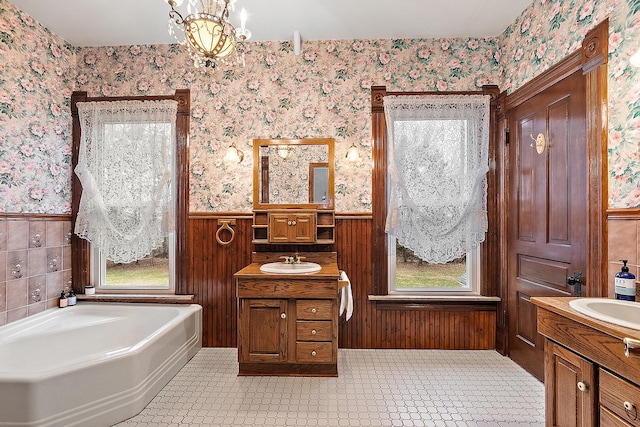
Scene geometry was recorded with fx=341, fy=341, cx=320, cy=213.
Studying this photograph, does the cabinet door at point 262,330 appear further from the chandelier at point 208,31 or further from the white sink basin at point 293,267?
the chandelier at point 208,31

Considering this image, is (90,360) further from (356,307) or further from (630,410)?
(630,410)

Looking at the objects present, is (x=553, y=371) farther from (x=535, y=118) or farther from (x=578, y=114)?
(x=535, y=118)

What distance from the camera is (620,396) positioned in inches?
49.3

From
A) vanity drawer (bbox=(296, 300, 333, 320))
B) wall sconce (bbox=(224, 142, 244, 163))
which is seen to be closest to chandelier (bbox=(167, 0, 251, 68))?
wall sconce (bbox=(224, 142, 244, 163))

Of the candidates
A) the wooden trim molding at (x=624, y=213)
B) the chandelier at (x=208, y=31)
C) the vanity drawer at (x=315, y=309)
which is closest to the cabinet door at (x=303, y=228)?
the vanity drawer at (x=315, y=309)

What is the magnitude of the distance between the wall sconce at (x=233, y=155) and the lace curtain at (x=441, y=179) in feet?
4.45

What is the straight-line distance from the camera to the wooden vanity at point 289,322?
256cm

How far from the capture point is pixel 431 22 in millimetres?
2865

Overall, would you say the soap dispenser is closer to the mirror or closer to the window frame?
the window frame

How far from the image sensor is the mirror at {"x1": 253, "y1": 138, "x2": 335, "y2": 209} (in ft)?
10.1

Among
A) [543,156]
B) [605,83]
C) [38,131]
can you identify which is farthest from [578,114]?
[38,131]

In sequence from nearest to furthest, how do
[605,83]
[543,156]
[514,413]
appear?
[605,83] → [514,413] → [543,156]

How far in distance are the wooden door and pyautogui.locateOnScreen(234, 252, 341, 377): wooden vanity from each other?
1507 mm

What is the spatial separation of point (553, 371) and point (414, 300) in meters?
1.47
